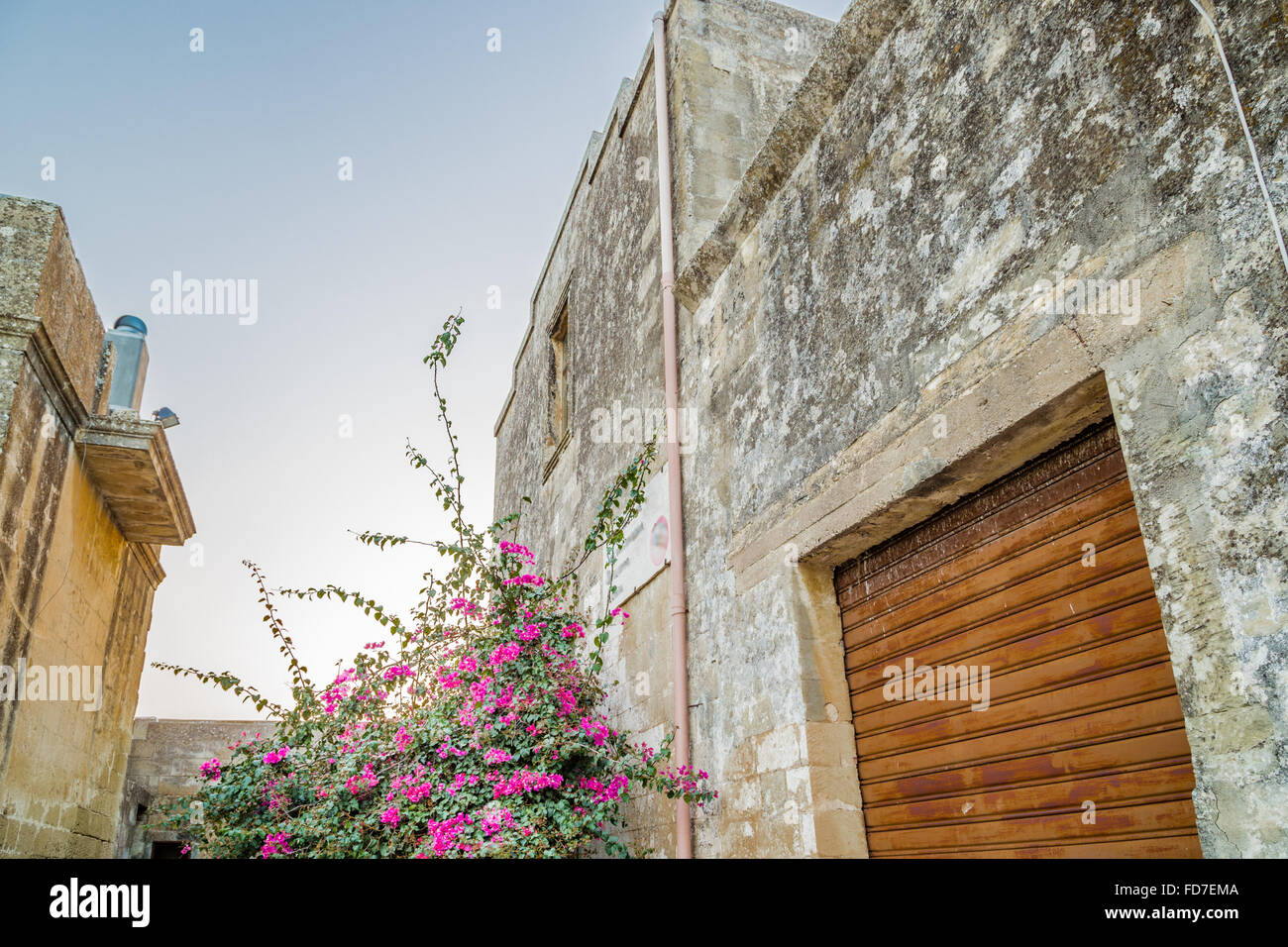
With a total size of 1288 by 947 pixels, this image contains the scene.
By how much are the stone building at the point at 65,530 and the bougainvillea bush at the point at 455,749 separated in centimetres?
68

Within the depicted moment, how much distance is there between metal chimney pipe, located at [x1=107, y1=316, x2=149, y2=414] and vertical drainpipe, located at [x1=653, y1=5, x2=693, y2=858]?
314 centimetres

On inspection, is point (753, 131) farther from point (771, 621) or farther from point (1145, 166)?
point (1145, 166)

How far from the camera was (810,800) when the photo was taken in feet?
11.2

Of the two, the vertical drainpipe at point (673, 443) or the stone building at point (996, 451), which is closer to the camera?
the stone building at point (996, 451)

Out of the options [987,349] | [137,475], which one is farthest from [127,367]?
[987,349]

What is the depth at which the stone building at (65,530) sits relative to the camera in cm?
394

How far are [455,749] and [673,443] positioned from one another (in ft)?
6.71

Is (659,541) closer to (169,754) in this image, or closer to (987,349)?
(987,349)

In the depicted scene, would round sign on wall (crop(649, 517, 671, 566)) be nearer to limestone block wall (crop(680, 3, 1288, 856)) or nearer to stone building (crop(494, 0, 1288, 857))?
stone building (crop(494, 0, 1288, 857))

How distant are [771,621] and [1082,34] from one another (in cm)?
245

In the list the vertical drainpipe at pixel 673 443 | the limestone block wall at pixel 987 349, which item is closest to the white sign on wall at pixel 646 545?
the vertical drainpipe at pixel 673 443

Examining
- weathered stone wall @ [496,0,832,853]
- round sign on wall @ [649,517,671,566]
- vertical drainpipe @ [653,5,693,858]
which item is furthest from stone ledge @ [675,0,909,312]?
round sign on wall @ [649,517,671,566]

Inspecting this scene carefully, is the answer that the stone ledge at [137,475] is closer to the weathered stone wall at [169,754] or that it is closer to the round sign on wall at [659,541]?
the round sign on wall at [659,541]
